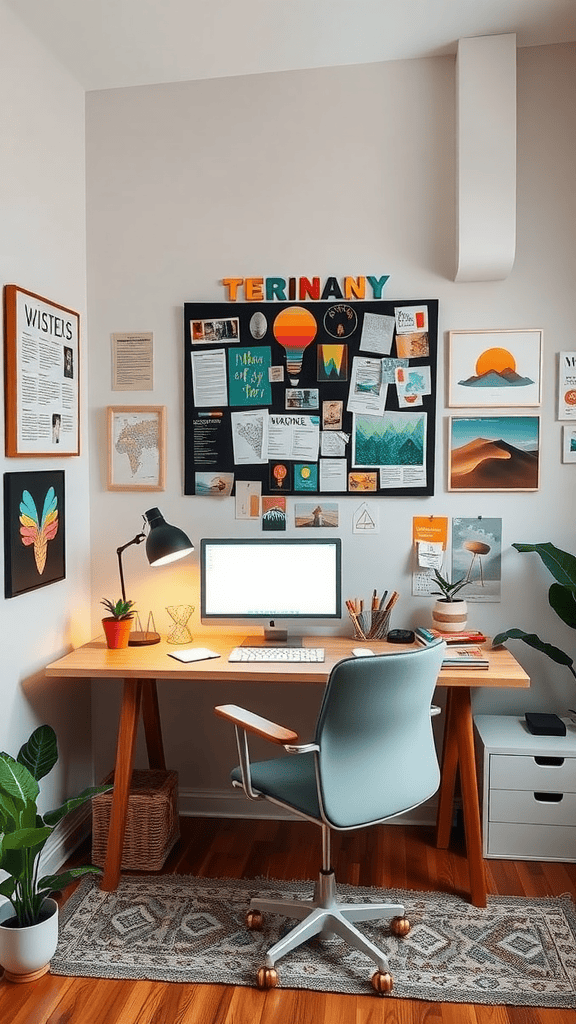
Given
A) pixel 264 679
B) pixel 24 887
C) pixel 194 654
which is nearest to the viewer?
pixel 24 887

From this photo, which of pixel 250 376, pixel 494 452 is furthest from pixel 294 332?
pixel 494 452

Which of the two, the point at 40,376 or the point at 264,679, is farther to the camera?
the point at 40,376

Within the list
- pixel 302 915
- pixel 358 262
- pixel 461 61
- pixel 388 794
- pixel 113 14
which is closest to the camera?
pixel 388 794

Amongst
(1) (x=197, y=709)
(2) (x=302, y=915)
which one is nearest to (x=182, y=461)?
(1) (x=197, y=709)

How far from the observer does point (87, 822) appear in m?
3.27

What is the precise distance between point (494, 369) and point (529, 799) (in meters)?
1.52

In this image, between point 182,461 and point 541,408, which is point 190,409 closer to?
point 182,461

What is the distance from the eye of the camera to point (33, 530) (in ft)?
9.22

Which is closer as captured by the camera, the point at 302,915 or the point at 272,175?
the point at 302,915

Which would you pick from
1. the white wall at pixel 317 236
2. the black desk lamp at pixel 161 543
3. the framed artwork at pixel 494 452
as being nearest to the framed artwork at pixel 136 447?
the white wall at pixel 317 236

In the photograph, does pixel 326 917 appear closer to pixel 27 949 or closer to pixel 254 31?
pixel 27 949

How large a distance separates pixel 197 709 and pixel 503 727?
1165 mm

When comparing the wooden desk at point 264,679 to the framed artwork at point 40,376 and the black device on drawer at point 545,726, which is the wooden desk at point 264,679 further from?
the framed artwork at point 40,376

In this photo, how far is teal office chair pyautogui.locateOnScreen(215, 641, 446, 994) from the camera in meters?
2.13
